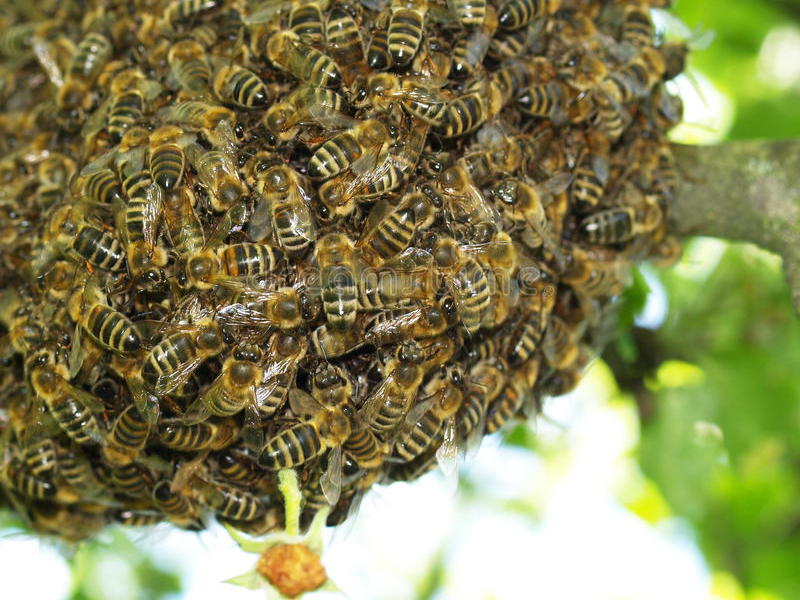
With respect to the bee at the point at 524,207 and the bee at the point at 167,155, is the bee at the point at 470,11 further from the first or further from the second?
the bee at the point at 167,155

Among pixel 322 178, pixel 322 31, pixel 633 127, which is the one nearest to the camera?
pixel 322 178

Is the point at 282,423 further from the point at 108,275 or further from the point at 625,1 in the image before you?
the point at 625,1

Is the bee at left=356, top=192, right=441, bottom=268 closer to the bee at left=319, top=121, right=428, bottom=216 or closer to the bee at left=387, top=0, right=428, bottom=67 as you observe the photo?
the bee at left=319, top=121, right=428, bottom=216

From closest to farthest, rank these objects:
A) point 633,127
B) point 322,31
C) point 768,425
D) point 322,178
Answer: point 322,178
point 322,31
point 633,127
point 768,425

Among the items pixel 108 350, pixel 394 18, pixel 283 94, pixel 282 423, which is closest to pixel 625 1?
pixel 394 18

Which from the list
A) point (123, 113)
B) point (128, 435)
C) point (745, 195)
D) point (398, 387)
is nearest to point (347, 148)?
point (398, 387)

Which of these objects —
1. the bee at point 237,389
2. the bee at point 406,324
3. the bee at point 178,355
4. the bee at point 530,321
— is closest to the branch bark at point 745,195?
the bee at point 530,321

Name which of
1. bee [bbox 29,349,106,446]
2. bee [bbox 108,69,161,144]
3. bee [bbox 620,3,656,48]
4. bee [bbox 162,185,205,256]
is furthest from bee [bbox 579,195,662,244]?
bee [bbox 29,349,106,446]
